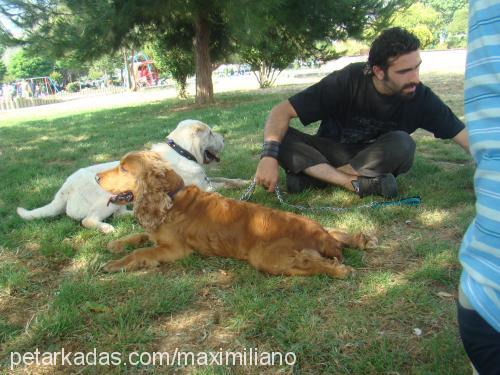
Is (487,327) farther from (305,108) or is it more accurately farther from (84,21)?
(84,21)

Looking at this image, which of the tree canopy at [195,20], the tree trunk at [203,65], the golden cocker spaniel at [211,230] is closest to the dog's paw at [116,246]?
the golden cocker spaniel at [211,230]

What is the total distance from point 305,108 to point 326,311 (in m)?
2.47

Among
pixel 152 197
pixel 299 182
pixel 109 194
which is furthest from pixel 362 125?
pixel 109 194

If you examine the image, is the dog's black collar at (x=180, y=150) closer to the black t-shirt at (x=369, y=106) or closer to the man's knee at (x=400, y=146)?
the black t-shirt at (x=369, y=106)

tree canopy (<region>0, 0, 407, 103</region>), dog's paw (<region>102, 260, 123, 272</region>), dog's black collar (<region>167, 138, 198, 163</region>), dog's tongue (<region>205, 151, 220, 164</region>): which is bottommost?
dog's paw (<region>102, 260, 123, 272</region>)

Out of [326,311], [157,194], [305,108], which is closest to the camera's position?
[326,311]

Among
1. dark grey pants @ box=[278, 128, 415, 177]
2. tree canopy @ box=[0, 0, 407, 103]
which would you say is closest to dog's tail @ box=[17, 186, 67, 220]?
dark grey pants @ box=[278, 128, 415, 177]

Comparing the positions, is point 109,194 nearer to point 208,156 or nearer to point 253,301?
→ point 208,156

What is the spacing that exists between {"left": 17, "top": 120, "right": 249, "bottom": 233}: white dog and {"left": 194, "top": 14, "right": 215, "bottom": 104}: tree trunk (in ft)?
33.7

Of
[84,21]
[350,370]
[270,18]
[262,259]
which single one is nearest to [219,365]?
[350,370]

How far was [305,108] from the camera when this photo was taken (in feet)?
14.9

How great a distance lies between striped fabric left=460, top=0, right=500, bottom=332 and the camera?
3.19 ft

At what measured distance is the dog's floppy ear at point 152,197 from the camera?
3.32m

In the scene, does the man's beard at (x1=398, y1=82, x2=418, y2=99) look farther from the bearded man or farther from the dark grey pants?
the dark grey pants
